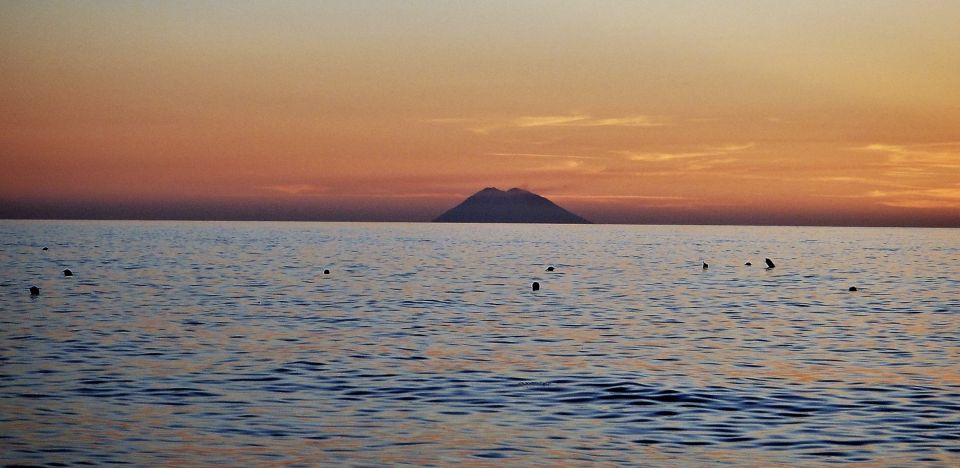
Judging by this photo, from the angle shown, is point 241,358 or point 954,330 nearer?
point 241,358

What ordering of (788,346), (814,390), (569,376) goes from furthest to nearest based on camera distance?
1. (788,346)
2. (569,376)
3. (814,390)

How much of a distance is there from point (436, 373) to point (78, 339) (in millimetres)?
15486

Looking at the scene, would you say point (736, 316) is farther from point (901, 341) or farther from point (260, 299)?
point (260, 299)

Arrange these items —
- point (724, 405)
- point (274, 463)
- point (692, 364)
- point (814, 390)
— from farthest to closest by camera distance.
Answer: point (692, 364) < point (814, 390) < point (724, 405) < point (274, 463)

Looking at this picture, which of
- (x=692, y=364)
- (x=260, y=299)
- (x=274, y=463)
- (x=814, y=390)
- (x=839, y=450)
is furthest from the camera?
(x=260, y=299)

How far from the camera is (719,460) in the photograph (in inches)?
746

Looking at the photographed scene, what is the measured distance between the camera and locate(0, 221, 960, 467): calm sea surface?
1998 centimetres

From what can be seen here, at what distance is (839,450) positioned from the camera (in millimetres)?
19875

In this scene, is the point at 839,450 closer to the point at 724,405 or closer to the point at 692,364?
the point at 724,405

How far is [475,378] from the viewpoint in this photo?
95.0ft

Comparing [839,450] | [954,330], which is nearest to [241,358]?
[839,450]

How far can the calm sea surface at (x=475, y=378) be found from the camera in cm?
1998

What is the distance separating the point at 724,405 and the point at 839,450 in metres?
4.96

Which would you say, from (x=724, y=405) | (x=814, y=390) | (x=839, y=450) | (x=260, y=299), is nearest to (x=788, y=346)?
(x=814, y=390)
